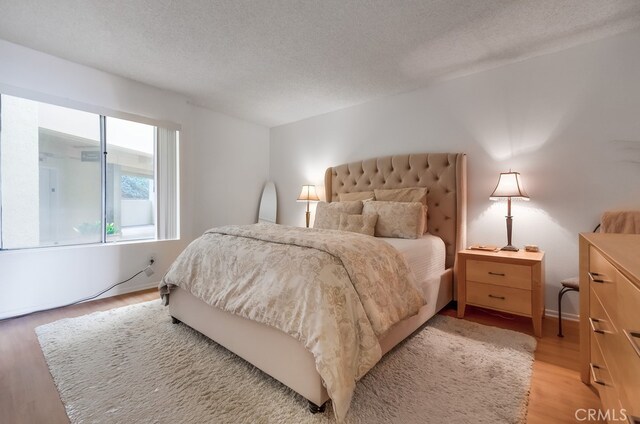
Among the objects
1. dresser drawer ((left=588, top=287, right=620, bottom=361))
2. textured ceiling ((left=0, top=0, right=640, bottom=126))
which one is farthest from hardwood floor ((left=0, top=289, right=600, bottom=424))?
textured ceiling ((left=0, top=0, right=640, bottom=126))

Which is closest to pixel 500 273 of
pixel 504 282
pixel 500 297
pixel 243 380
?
pixel 504 282

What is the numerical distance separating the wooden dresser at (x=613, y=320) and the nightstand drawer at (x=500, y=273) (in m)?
0.55

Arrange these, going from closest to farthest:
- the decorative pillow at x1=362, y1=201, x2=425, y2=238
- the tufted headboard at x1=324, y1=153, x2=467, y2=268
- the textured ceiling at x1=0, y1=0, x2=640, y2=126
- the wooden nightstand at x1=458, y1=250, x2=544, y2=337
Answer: the textured ceiling at x1=0, y1=0, x2=640, y2=126
the wooden nightstand at x1=458, y1=250, x2=544, y2=337
the decorative pillow at x1=362, y1=201, x2=425, y2=238
the tufted headboard at x1=324, y1=153, x2=467, y2=268

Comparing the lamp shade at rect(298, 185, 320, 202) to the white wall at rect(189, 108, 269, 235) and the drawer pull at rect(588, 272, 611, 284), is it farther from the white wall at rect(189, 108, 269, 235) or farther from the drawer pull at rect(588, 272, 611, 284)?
the drawer pull at rect(588, 272, 611, 284)

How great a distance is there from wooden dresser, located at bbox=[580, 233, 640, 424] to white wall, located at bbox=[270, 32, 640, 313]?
1.06 metres

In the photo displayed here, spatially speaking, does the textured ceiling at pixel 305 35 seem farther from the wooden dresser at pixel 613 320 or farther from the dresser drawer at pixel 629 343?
the dresser drawer at pixel 629 343

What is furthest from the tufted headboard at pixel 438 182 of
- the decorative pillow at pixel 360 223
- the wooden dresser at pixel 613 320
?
the wooden dresser at pixel 613 320

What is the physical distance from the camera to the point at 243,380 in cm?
158

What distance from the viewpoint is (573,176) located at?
2365 millimetres

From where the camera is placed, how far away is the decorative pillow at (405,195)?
2887 mm

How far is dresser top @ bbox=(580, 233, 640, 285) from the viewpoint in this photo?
0.80 metres

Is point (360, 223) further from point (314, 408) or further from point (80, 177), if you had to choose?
point (80, 177)

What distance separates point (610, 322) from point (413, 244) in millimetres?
1259

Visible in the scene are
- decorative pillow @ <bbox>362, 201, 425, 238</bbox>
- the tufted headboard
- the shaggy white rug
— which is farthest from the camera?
the tufted headboard
